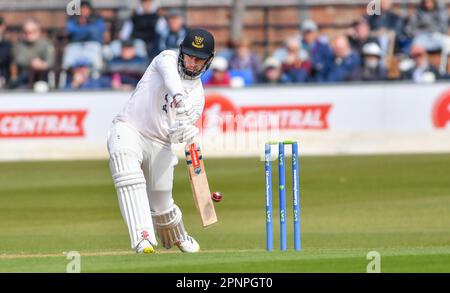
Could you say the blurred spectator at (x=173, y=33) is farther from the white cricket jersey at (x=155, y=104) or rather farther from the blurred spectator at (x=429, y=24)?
the white cricket jersey at (x=155, y=104)

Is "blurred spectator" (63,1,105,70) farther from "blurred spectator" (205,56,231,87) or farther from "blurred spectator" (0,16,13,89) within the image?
"blurred spectator" (205,56,231,87)

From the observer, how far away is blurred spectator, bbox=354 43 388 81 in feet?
83.3

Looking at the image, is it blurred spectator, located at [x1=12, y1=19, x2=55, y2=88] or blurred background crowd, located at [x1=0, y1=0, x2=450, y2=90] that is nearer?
blurred background crowd, located at [x1=0, y1=0, x2=450, y2=90]

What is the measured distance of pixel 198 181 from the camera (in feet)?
38.2

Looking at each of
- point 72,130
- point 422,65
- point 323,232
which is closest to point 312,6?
point 422,65

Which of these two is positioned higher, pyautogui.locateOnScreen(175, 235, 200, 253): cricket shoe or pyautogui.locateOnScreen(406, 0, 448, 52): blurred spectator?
pyautogui.locateOnScreen(406, 0, 448, 52): blurred spectator

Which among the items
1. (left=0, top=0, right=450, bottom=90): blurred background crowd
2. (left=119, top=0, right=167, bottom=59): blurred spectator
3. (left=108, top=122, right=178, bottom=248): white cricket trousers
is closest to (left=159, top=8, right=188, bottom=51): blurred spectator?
(left=0, top=0, right=450, bottom=90): blurred background crowd

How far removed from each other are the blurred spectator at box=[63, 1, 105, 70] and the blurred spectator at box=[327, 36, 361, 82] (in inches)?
189

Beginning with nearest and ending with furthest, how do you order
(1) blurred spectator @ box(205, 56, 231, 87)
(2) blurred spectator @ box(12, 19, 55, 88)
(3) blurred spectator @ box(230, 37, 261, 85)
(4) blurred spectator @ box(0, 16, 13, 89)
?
(1) blurred spectator @ box(205, 56, 231, 87) → (3) blurred spectator @ box(230, 37, 261, 85) → (2) blurred spectator @ box(12, 19, 55, 88) → (4) blurred spectator @ box(0, 16, 13, 89)

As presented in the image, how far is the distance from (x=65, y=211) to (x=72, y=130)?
7.80 meters

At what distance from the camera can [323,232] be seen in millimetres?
15250

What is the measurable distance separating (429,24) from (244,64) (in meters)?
3.69

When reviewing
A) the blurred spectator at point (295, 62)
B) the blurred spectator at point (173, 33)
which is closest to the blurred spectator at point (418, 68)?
the blurred spectator at point (295, 62)

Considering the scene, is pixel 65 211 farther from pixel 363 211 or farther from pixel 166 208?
pixel 166 208
